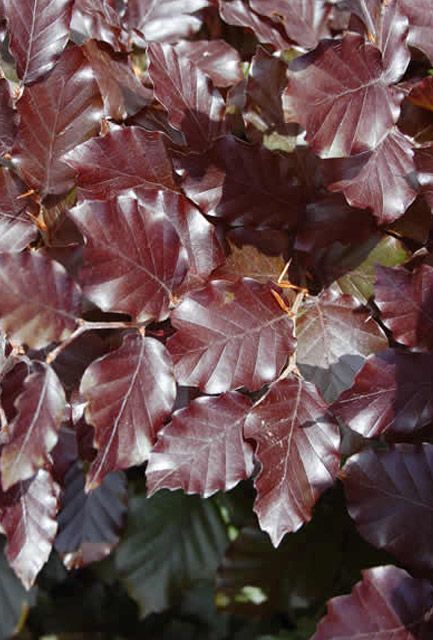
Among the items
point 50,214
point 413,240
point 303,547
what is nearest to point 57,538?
point 303,547

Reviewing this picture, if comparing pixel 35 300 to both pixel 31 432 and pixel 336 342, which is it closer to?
pixel 31 432

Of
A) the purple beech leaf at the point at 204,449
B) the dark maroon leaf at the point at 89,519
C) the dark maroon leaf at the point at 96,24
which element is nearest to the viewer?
the purple beech leaf at the point at 204,449

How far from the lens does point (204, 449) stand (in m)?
0.76

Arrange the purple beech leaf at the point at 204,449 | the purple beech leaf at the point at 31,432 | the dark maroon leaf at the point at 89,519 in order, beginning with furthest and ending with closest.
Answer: the dark maroon leaf at the point at 89,519
the purple beech leaf at the point at 204,449
the purple beech leaf at the point at 31,432

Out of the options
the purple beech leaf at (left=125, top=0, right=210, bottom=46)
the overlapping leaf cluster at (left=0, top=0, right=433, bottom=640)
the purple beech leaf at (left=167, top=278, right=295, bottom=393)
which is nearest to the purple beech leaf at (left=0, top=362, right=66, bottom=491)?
the overlapping leaf cluster at (left=0, top=0, right=433, bottom=640)

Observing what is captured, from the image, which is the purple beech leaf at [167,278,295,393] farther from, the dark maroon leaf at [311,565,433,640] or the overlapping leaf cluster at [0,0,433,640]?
the dark maroon leaf at [311,565,433,640]

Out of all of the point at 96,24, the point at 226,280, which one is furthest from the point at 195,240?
the point at 96,24

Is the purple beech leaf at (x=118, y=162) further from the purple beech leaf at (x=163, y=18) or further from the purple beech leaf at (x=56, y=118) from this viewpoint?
the purple beech leaf at (x=163, y=18)

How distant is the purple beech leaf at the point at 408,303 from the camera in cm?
74

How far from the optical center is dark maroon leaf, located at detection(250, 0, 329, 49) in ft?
3.07

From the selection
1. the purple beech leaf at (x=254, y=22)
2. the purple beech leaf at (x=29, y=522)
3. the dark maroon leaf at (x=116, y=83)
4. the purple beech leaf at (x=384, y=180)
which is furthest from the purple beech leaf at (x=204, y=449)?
the purple beech leaf at (x=254, y=22)

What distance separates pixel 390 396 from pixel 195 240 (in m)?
0.23

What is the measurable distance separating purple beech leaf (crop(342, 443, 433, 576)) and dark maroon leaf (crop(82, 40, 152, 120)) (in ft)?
1.36

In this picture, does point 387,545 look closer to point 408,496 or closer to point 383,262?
point 408,496
